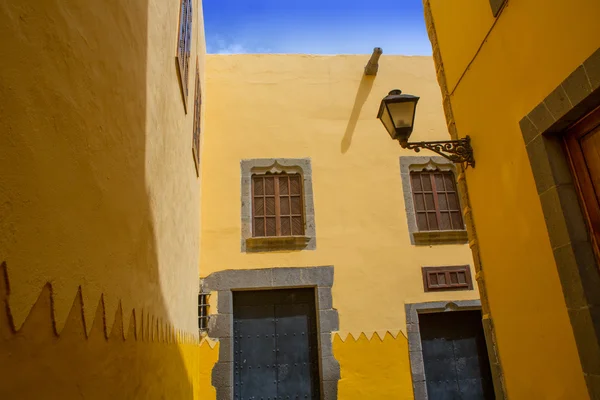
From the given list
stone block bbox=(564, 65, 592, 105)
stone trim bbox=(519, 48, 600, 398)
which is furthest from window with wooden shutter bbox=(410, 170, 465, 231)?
stone block bbox=(564, 65, 592, 105)

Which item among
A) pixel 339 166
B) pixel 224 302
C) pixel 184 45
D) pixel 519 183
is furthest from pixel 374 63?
pixel 519 183

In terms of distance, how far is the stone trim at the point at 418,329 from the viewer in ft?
21.4

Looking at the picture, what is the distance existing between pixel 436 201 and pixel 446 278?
4.45ft

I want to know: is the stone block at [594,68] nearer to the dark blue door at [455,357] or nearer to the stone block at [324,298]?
the stone block at [324,298]

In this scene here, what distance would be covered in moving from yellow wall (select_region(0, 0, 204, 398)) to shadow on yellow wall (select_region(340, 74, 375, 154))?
15.4ft

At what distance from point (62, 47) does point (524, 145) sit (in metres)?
2.77

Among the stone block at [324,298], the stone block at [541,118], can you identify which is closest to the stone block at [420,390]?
the stone block at [324,298]

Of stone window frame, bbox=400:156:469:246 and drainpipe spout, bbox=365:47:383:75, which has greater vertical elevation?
drainpipe spout, bbox=365:47:383:75

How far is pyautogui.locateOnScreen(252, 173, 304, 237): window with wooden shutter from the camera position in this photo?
7125mm

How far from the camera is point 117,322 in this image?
2.05m

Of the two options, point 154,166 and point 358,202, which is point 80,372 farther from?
point 358,202

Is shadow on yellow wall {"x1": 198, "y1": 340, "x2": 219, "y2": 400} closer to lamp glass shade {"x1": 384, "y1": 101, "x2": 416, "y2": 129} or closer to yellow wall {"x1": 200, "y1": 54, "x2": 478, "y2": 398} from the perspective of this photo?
yellow wall {"x1": 200, "y1": 54, "x2": 478, "y2": 398}

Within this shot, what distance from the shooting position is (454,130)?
13.2 ft

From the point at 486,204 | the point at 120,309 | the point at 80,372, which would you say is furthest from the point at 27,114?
the point at 486,204
